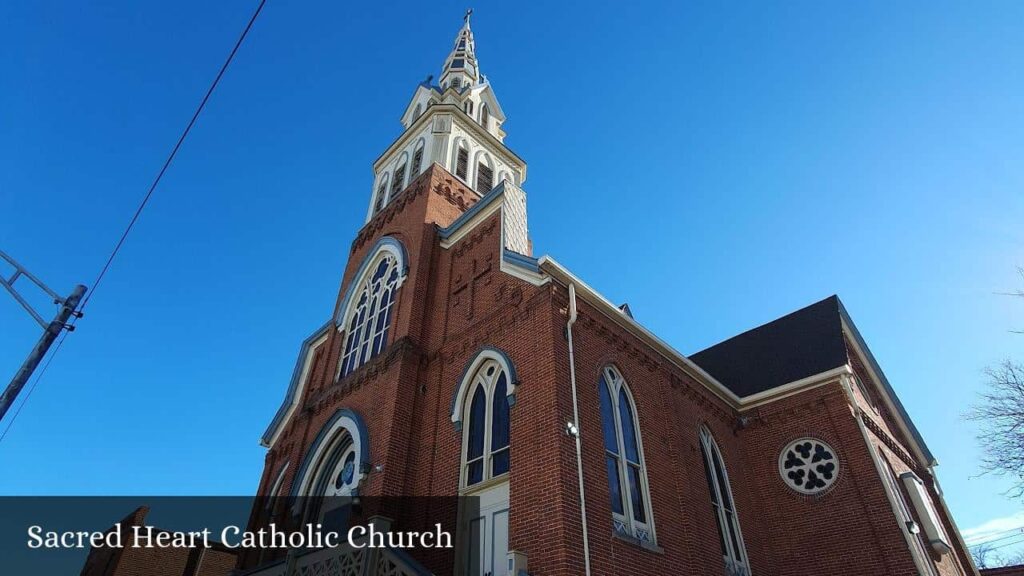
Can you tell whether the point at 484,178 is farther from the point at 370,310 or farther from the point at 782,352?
the point at 782,352

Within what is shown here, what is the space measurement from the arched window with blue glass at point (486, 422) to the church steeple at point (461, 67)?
1608 cm

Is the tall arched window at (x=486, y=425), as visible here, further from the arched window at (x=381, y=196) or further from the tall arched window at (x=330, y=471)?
the arched window at (x=381, y=196)

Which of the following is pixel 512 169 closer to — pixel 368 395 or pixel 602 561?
pixel 368 395

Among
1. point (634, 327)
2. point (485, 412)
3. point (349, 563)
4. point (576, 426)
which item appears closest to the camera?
point (349, 563)

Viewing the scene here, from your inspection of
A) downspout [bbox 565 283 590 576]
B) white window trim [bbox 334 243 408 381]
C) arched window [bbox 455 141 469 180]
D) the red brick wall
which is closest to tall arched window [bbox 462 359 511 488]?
the red brick wall

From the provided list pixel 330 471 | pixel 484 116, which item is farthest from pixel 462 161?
pixel 330 471

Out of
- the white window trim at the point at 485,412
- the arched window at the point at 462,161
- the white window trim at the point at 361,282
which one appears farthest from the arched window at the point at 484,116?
the white window trim at the point at 485,412

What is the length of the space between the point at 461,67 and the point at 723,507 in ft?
68.6

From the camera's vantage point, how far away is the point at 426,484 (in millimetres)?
10734

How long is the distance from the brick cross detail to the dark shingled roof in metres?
9.42

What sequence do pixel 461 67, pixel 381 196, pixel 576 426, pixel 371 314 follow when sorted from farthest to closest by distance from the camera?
pixel 461 67 < pixel 381 196 < pixel 371 314 < pixel 576 426

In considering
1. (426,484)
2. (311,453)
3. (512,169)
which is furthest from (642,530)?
(512,169)

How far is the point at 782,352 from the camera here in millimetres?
18500

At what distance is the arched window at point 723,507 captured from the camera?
1245cm
